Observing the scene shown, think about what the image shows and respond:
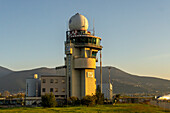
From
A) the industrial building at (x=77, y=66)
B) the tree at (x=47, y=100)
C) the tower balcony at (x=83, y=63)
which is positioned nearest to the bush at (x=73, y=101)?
the industrial building at (x=77, y=66)

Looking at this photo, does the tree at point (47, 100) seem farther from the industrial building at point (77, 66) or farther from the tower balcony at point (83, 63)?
the tower balcony at point (83, 63)

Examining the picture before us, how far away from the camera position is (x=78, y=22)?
116 meters

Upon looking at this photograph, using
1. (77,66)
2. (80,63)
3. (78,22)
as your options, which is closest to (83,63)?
(80,63)

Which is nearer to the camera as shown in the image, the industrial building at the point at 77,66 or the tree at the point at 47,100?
the tree at the point at 47,100

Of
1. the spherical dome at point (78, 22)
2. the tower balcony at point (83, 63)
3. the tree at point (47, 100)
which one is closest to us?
the tree at point (47, 100)

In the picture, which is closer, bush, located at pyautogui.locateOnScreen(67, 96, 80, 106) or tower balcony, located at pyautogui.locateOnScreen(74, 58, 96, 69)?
bush, located at pyautogui.locateOnScreen(67, 96, 80, 106)

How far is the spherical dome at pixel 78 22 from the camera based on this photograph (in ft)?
382

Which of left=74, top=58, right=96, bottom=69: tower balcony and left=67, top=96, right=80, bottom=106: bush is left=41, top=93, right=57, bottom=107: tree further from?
left=74, top=58, right=96, bottom=69: tower balcony

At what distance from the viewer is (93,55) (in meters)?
119

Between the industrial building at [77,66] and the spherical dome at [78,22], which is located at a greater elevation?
the spherical dome at [78,22]

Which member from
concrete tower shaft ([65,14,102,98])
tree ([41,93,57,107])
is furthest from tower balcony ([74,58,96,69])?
tree ([41,93,57,107])

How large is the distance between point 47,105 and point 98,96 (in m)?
26.6

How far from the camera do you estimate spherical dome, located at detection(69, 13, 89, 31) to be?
382 ft

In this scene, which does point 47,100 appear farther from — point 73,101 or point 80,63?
point 80,63
